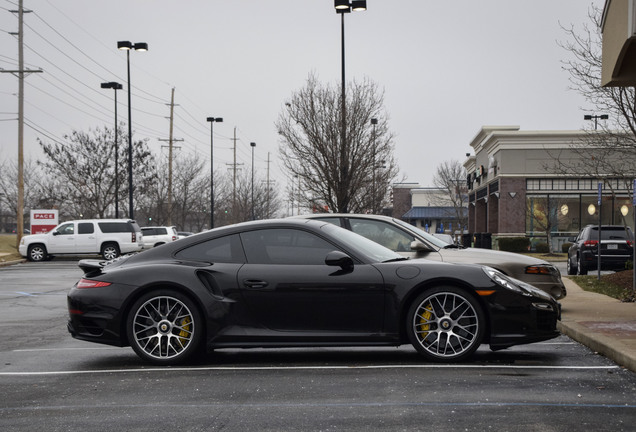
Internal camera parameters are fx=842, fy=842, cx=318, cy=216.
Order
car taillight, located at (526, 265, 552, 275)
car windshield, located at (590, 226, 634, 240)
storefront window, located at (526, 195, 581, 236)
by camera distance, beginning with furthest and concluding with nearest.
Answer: storefront window, located at (526, 195, 581, 236) → car windshield, located at (590, 226, 634, 240) → car taillight, located at (526, 265, 552, 275)

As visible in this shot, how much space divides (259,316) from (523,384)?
2513 mm

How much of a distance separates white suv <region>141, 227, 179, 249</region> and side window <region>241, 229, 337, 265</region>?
3652cm

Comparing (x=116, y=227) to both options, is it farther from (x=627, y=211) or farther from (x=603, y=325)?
(x=603, y=325)

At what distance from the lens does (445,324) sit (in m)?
7.69

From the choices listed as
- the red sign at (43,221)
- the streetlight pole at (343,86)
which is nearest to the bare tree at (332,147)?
the streetlight pole at (343,86)

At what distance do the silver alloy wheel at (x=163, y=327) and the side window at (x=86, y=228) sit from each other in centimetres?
3078

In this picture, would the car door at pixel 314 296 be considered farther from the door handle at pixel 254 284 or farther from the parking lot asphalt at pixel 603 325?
the parking lot asphalt at pixel 603 325

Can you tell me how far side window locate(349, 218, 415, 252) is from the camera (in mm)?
11453

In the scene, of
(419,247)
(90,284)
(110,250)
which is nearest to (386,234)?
(419,247)

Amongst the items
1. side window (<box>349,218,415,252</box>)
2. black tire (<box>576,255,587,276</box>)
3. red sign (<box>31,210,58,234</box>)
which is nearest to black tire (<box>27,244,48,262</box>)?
red sign (<box>31,210,58,234</box>)

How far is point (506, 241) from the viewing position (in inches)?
1790

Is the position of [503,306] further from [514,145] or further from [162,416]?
[514,145]

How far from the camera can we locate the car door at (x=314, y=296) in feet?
25.5

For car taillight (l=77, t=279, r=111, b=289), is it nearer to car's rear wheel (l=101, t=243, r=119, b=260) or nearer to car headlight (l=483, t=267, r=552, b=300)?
car headlight (l=483, t=267, r=552, b=300)
